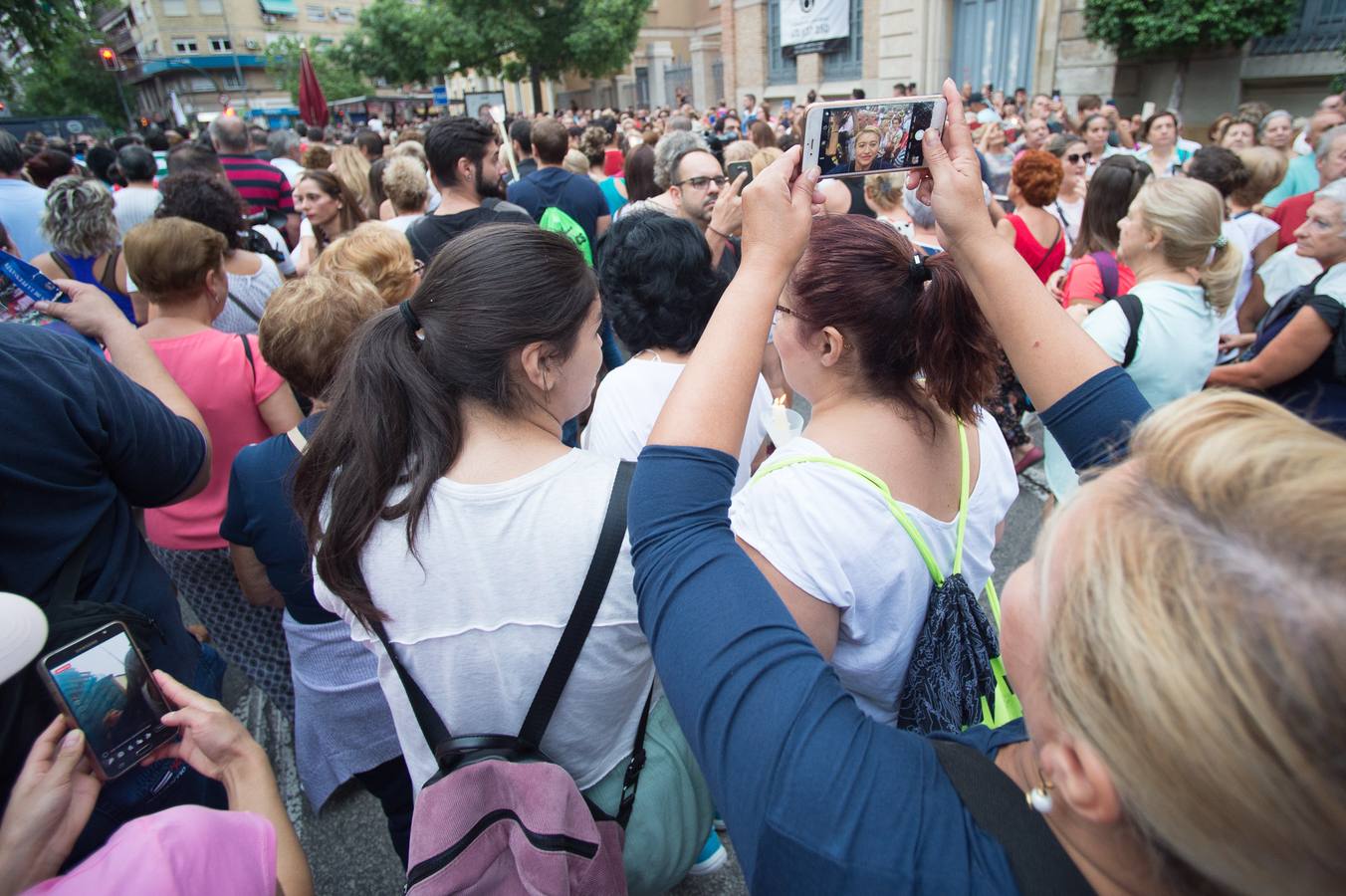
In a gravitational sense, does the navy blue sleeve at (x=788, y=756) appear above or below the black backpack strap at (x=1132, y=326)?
above

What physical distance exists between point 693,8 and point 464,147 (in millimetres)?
34377

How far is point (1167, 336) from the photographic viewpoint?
9.03 feet

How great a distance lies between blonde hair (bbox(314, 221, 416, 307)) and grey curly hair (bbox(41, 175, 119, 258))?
1872 millimetres

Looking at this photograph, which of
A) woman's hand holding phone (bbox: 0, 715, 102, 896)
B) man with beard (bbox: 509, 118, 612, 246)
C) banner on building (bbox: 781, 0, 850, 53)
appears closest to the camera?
woman's hand holding phone (bbox: 0, 715, 102, 896)

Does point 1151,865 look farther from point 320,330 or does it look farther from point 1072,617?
point 320,330

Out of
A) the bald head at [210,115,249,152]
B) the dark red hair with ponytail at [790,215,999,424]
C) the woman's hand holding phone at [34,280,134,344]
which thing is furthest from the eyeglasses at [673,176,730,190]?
the bald head at [210,115,249,152]

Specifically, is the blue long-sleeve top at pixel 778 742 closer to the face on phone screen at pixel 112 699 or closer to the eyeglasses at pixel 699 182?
the face on phone screen at pixel 112 699

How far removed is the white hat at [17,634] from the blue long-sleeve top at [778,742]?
35.2 inches

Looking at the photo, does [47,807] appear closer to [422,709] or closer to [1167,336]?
[422,709]

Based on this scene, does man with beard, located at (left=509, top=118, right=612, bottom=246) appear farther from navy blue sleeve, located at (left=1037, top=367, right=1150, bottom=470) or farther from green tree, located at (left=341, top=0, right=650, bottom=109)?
green tree, located at (left=341, top=0, right=650, bottom=109)

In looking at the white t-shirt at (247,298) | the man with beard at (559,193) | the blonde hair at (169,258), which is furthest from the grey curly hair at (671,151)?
the blonde hair at (169,258)

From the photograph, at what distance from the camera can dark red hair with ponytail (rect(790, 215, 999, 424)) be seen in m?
1.55

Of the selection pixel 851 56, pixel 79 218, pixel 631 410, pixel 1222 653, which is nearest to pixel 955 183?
pixel 1222 653

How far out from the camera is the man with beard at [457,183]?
3986mm
